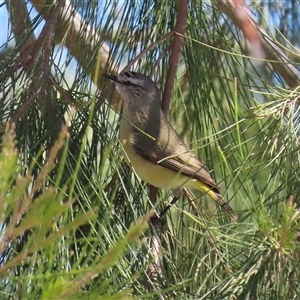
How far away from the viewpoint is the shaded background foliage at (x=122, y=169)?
36.9 inches

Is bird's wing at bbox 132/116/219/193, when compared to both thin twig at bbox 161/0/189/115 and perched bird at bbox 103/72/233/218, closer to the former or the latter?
perched bird at bbox 103/72/233/218

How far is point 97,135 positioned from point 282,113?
493mm

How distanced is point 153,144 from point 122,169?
67 cm

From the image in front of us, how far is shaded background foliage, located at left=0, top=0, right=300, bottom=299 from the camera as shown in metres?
0.94

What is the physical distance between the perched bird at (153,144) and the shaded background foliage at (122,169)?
2.5 inches

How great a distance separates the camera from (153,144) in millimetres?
2613

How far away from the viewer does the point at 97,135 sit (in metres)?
1.79

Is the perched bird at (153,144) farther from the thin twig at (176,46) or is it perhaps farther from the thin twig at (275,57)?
the thin twig at (275,57)

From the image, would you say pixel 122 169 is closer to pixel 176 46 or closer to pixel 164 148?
pixel 176 46

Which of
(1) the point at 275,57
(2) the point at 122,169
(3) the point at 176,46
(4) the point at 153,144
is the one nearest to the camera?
(2) the point at 122,169

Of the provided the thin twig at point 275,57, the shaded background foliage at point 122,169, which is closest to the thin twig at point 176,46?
the shaded background foliage at point 122,169

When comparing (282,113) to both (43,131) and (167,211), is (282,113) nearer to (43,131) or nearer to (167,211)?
(43,131)

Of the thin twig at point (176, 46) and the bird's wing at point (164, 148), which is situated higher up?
the thin twig at point (176, 46)

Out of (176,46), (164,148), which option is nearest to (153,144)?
(164,148)
